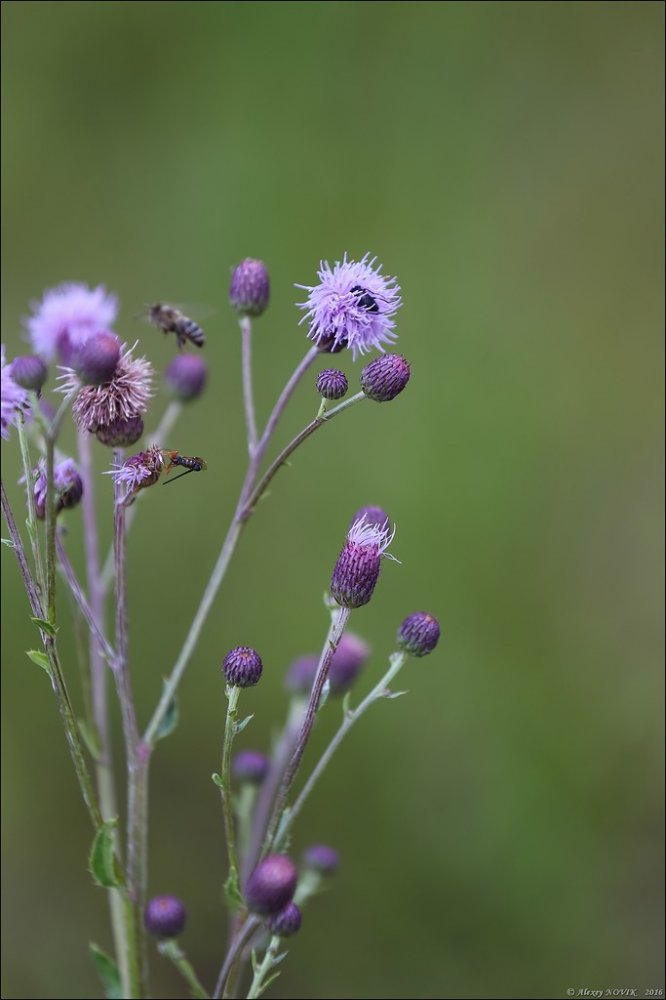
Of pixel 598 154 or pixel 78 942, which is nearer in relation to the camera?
pixel 78 942

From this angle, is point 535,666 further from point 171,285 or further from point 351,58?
point 351,58

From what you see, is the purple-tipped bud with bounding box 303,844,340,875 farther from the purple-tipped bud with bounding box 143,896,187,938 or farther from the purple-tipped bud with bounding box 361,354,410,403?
the purple-tipped bud with bounding box 361,354,410,403

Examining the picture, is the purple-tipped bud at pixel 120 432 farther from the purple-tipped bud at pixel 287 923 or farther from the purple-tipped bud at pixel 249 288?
the purple-tipped bud at pixel 287 923

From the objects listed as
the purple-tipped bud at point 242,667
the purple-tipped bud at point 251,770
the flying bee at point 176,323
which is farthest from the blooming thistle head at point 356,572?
the flying bee at point 176,323

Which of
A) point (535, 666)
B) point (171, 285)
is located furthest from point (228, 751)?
point (171, 285)

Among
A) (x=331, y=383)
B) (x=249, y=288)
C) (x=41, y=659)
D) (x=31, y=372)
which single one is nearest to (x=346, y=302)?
(x=331, y=383)

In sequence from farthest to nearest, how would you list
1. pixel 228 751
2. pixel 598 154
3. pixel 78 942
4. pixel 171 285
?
pixel 598 154, pixel 171 285, pixel 78 942, pixel 228 751
